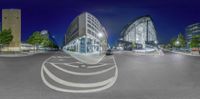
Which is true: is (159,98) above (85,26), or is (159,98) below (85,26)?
below

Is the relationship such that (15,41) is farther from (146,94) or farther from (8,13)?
(146,94)

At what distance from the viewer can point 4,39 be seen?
75.8 metres

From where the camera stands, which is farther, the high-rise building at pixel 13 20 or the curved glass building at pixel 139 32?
the curved glass building at pixel 139 32

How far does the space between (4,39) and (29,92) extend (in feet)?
237

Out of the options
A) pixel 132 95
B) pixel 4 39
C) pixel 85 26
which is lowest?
pixel 132 95

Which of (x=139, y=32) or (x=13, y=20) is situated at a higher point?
(x=13, y=20)

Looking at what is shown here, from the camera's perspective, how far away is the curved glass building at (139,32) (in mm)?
164625

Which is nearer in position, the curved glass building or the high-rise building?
the high-rise building

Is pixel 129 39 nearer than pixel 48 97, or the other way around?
pixel 48 97

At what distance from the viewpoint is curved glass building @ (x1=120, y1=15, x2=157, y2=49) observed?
164625mm

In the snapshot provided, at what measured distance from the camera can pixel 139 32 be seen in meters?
169

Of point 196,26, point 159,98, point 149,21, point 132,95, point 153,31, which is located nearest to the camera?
point 159,98

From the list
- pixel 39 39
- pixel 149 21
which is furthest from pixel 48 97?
pixel 149 21

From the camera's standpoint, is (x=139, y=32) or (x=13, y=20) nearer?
(x=13, y=20)
